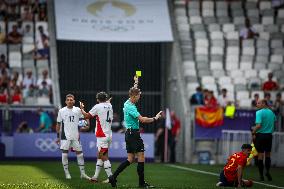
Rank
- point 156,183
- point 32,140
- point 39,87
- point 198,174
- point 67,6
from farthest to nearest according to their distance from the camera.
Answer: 1. point 67,6
2. point 39,87
3. point 32,140
4. point 198,174
5. point 156,183

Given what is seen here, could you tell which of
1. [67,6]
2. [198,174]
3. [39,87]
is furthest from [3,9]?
[198,174]

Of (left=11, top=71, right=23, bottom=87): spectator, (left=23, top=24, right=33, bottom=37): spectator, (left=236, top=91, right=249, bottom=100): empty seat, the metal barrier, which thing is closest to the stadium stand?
(left=236, top=91, right=249, bottom=100): empty seat

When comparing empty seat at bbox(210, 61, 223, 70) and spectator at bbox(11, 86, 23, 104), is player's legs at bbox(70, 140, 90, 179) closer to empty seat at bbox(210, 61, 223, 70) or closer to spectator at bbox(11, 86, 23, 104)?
spectator at bbox(11, 86, 23, 104)

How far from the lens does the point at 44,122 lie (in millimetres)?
35000

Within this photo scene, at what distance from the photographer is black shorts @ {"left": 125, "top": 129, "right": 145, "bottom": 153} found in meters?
19.5

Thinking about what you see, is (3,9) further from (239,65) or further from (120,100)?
(239,65)

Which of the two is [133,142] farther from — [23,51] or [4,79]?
[23,51]

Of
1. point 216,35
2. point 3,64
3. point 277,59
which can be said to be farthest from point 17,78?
point 277,59

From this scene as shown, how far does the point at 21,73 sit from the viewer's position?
1490 inches

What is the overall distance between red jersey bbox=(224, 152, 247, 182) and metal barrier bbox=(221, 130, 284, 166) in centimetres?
1277

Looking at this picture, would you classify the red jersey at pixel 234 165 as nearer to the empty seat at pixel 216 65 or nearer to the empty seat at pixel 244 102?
the empty seat at pixel 244 102

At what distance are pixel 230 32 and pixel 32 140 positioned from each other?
11561mm

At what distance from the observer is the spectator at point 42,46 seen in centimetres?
3878

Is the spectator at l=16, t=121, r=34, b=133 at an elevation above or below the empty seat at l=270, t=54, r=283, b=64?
below
